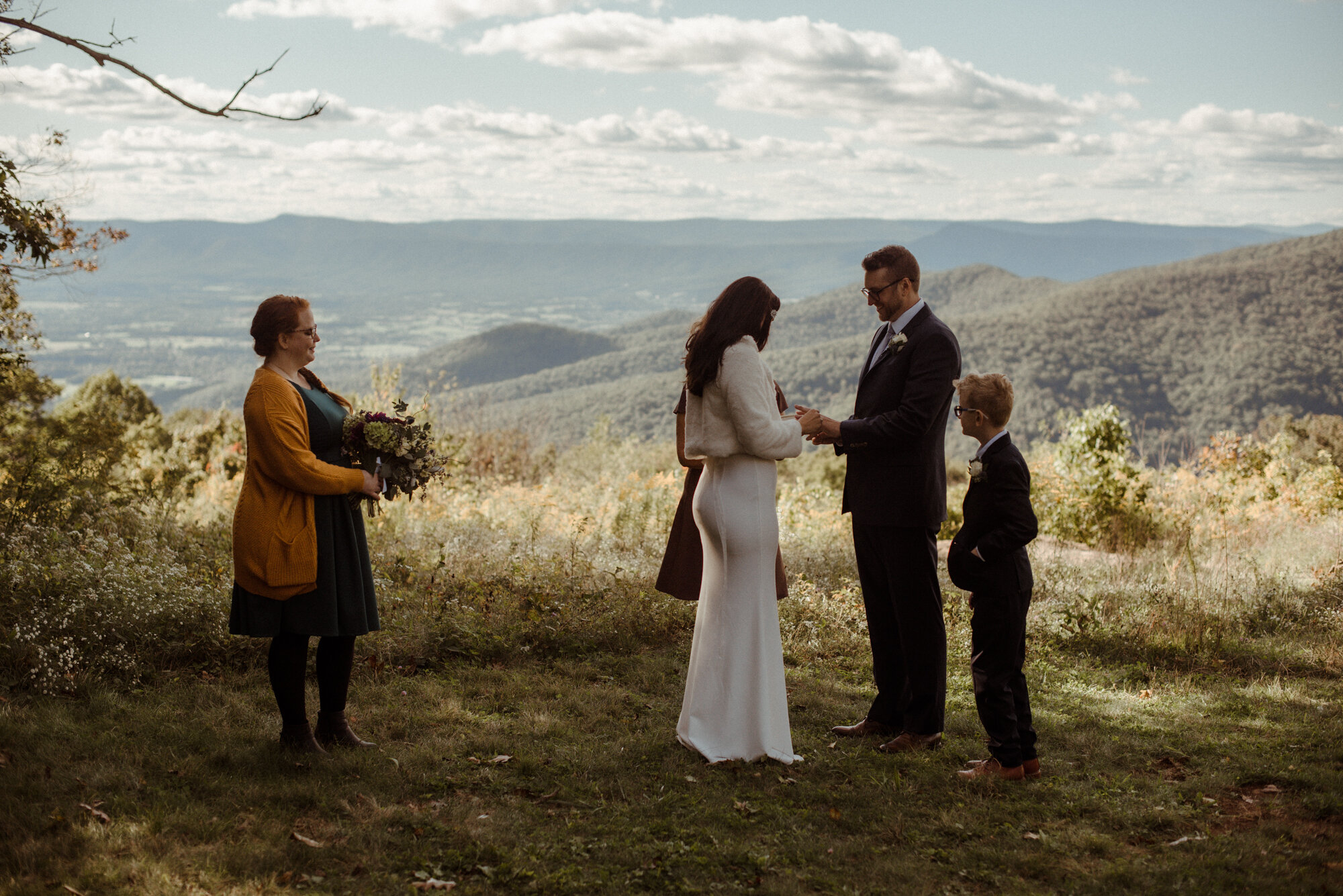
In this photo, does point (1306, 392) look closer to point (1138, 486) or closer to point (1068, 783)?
point (1138, 486)

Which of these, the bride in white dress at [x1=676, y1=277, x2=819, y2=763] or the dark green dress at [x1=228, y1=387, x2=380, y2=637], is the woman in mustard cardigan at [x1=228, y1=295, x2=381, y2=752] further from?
the bride in white dress at [x1=676, y1=277, x2=819, y2=763]

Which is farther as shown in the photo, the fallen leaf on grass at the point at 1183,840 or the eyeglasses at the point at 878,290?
the eyeglasses at the point at 878,290

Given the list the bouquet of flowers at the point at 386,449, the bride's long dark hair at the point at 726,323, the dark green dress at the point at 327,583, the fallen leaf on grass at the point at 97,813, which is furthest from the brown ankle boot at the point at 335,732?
the bride's long dark hair at the point at 726,323

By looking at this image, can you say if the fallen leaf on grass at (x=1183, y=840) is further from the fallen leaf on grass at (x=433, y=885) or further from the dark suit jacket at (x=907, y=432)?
the fallen leaf on grass at (x=433, y=885)

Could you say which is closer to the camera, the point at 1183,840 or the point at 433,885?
the point at 433,885

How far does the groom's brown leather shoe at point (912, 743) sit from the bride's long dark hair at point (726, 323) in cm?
195

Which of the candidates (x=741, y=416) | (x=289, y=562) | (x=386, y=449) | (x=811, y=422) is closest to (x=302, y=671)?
(x=289, y=562)

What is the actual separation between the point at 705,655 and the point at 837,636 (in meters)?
2.55

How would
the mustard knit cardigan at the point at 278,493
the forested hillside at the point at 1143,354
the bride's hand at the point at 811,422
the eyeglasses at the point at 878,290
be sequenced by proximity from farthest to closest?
the forested hillside at the point at 1143,354
the eyeglasses at the point at 878,290
the bride's hand at the point at 811,422
the mustard knit cardigan at the point at 278,493

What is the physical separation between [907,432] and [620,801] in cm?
206

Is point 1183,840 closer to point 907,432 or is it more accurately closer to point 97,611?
point 907,432

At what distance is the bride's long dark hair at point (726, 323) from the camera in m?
3.99

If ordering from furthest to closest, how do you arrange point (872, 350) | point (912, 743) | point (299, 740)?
point (872, 350) < point (912, 743) < point (299, 740)

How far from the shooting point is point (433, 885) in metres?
3.07
